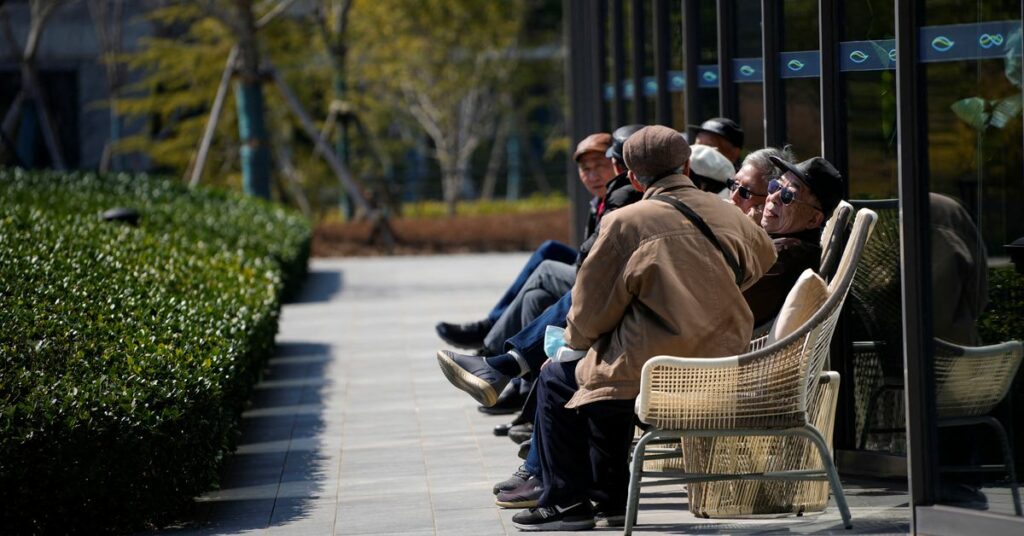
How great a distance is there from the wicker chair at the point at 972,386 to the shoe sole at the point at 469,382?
198cm

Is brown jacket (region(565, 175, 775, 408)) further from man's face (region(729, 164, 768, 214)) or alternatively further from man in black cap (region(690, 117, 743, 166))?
man in black cap (region(690, 117, 743, 166))

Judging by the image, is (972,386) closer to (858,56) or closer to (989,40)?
(989,40)

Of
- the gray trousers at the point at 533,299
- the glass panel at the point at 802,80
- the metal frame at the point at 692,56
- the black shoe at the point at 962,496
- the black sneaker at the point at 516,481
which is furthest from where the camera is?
the metal frame at the point at 692,56

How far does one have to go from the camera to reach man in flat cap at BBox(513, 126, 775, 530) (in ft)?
17.5

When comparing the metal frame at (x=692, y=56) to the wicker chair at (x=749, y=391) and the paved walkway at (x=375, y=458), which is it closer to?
the paved walkway at (x=375, y=458)

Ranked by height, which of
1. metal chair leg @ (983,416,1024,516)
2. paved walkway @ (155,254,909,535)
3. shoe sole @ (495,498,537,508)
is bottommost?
paved walkway @ (155,254,909,535)

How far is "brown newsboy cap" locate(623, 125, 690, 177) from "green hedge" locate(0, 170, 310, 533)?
6.80 feet

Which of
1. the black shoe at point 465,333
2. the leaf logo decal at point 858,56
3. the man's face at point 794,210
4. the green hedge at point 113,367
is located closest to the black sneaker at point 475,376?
the green hedge at point 113,367

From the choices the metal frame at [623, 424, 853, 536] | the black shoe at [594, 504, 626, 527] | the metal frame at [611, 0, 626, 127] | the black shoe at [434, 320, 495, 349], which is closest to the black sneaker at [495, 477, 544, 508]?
the black shoe at [594, 504, 626, 527]

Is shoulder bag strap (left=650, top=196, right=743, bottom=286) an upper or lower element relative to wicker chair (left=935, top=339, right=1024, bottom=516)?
upper

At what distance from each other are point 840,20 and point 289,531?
10.5 ft

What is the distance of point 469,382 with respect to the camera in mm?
6555

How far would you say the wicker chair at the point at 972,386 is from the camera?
5230 millimetres

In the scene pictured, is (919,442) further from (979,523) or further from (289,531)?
(289,531)
